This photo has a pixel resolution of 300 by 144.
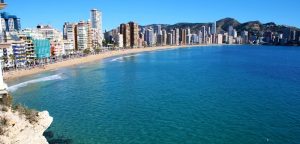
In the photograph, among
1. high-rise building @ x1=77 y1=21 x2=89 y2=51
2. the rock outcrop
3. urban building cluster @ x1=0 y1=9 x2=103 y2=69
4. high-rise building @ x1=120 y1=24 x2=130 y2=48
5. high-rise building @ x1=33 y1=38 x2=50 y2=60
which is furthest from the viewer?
high-rise building @ x1=120 y1=24 x2=130 y2=48

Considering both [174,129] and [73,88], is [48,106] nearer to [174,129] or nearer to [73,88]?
[73,88]

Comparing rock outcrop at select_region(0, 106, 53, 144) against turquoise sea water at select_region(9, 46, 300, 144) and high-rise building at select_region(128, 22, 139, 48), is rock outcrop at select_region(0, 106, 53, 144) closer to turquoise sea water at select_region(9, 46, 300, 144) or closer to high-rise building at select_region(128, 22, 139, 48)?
turquoise sea water at select_region(9, 46, 300, 144)

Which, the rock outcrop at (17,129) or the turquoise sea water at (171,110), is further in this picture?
the turquoise sea water at (171,110)

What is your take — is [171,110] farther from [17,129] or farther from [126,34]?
[126,34]

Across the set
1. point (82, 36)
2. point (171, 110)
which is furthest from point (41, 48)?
point (171, 110)

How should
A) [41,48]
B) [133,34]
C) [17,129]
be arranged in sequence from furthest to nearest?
[133,34] < [41,48] < [17,129]

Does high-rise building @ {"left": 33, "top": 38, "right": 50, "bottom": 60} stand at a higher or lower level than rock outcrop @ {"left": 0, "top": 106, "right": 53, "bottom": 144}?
higher

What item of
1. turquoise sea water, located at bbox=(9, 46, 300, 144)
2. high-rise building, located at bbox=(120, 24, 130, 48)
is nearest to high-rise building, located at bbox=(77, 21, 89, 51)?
Answer: high-rise building, located at bbox=(120, 24, 130, 48)

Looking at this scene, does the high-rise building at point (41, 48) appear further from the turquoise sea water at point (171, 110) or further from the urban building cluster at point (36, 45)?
the turquoise sea water at point (171, 110)

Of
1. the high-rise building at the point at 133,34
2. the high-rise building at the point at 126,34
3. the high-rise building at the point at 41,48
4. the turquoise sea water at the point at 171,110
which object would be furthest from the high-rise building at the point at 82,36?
the turquoise sea water at the point at 171,110
